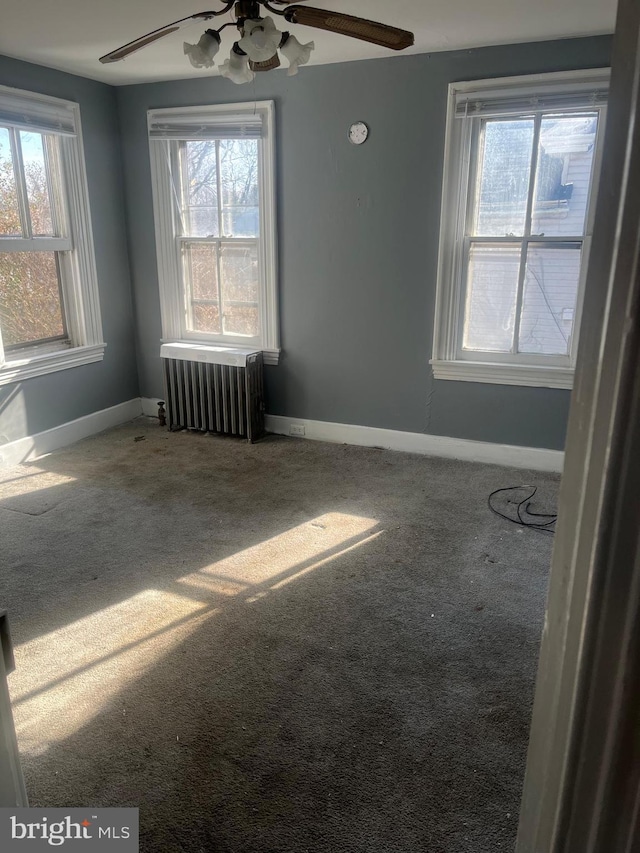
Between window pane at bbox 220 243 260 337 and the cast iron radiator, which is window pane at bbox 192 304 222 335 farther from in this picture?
the cast iron radiator

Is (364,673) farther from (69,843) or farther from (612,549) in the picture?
(612,549)

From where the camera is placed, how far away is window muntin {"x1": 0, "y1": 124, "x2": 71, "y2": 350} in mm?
3705

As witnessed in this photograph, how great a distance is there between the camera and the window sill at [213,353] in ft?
13.9

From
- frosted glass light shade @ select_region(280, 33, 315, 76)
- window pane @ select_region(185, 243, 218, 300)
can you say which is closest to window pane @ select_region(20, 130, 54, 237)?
window pane @ select_region(185, 243, 218, 300)

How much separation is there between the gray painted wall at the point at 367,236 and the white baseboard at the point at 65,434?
126 cm

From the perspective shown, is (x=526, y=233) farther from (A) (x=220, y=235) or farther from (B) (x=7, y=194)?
(B) (x=7, y=194)

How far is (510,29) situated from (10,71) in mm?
2827

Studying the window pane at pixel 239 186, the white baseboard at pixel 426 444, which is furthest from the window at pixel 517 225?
the window pane at pixel 239 186

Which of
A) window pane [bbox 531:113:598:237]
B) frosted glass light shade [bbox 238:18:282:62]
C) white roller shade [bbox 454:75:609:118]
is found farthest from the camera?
window pane [bbox 531:113:598:237]

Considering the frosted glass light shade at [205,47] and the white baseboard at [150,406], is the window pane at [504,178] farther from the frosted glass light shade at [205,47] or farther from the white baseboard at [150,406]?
the white baseboard at [150,406]

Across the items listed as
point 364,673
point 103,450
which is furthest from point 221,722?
point 103,450

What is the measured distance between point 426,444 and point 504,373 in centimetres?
71

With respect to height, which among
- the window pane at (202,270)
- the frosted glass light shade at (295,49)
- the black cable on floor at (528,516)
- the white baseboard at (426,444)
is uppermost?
the frosted glass light shade at (295,49)

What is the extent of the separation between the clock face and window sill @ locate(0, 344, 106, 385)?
230 centimetres
